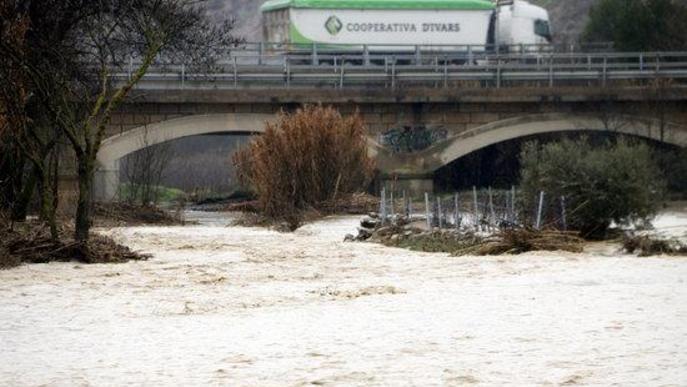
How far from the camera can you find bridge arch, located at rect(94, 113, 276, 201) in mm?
54656

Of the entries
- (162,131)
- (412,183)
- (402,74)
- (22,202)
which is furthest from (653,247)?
(402,74)

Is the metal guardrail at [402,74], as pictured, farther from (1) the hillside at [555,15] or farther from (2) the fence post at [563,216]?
(1) the hillside at [555,15]

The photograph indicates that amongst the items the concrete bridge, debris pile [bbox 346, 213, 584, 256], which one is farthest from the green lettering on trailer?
debris pile [bbox 346, 213, 584, 256]

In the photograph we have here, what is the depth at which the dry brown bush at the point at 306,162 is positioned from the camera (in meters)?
38.7

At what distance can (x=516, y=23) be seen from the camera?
71.6 meters

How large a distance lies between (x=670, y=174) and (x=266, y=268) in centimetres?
3238

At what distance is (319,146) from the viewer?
39.4m

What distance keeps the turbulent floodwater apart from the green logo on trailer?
136 feet

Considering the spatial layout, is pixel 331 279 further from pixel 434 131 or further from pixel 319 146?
pixel 434 131

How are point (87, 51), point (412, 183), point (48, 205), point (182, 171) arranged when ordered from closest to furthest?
point (48, 205) < point (87, 51) < point (412, 183) < point (182, 171)

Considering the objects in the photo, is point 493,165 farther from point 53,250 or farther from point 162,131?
point 53,250

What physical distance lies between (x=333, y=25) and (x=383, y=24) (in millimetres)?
2306

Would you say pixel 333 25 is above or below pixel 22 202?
above

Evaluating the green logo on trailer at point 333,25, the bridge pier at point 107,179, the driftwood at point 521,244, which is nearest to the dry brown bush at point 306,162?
the driftwood at point 521,244
